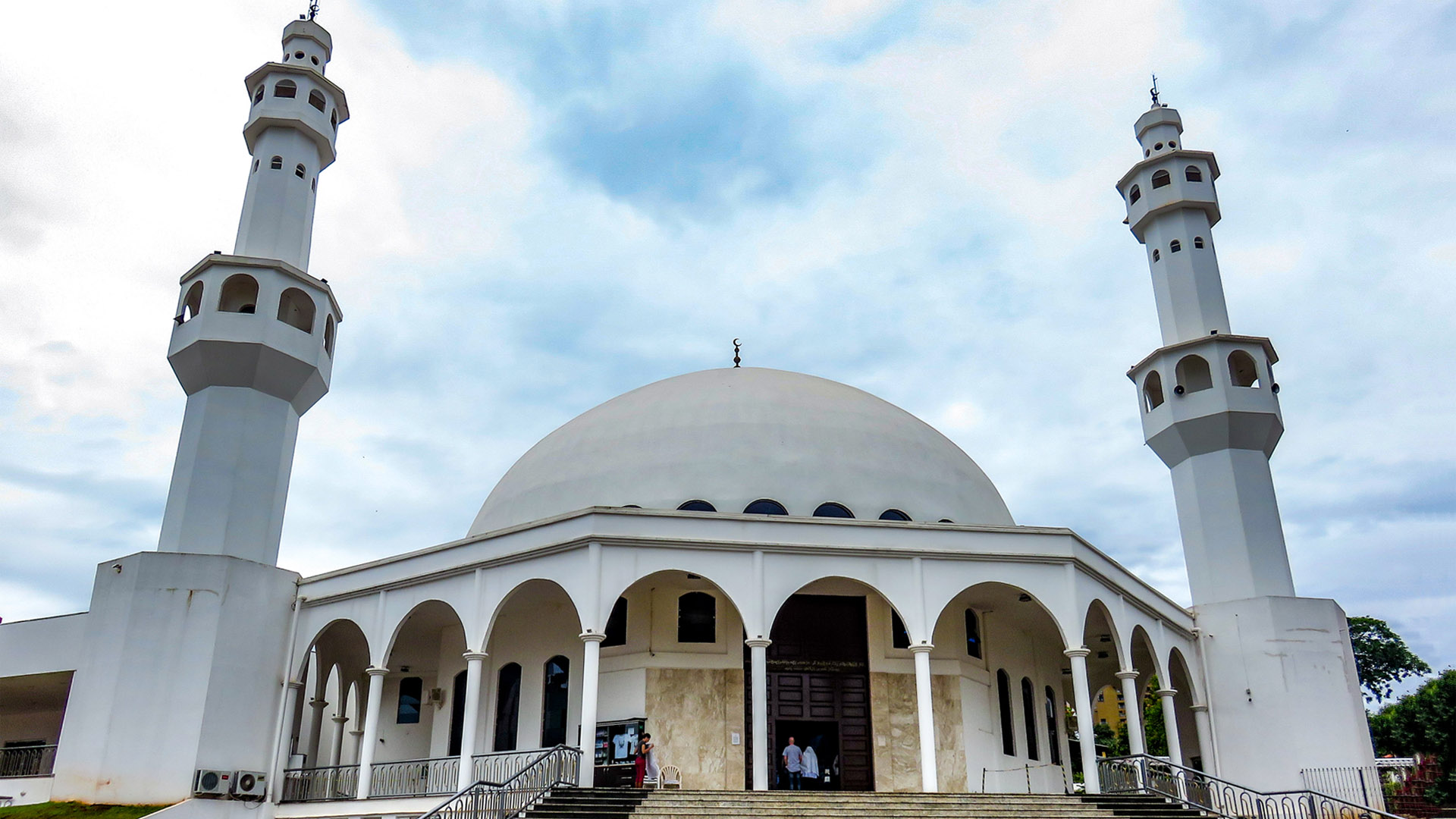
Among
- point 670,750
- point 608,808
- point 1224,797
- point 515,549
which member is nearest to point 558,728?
point 670,750

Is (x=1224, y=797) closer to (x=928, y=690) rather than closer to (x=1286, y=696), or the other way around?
(x=1286, y=696)

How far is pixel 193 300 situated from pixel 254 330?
254 centimetres

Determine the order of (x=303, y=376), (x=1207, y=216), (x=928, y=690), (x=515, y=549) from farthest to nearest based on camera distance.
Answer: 1. (x=1207, y=216)
2. (x=303, y=376)
3. (x=515, y=549)
4. (x=928, y=690)

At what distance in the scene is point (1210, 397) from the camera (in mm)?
25391

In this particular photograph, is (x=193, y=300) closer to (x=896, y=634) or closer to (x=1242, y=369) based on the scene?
(x=896, y=634)

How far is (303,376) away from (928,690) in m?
15.0

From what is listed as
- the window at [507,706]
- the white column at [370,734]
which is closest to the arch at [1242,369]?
the window at [507,706]

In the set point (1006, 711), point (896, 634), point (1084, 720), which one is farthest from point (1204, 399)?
point (1084, 720)

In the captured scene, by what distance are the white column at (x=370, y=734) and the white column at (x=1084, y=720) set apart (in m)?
12.2

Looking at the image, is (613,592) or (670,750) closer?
(613,592)

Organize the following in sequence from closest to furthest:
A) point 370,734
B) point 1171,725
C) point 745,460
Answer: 1. point 370,734
2. point 1171,725
3. point 745,460

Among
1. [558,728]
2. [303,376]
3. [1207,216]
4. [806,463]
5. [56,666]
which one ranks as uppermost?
[1207,216]

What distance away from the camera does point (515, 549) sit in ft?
61.0

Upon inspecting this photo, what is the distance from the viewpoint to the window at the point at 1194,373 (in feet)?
86.8
